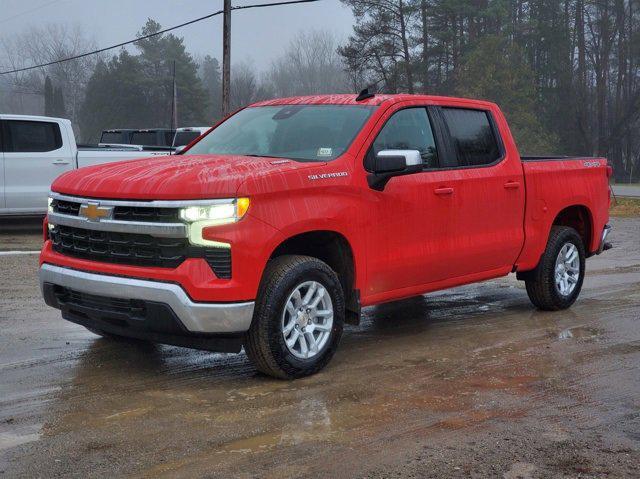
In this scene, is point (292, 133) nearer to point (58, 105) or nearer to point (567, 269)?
point (567, 269)

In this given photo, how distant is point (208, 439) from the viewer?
455cm

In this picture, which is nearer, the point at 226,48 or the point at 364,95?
the point at 364,95

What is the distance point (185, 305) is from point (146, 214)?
0.61 meters

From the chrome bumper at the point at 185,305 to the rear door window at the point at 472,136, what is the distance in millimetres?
2644

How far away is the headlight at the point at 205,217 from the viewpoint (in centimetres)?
524

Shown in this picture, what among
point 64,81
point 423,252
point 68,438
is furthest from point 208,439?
point 64,81

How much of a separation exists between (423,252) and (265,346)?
168cm

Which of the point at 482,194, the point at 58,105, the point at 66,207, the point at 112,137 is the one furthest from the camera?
the point at 58,105

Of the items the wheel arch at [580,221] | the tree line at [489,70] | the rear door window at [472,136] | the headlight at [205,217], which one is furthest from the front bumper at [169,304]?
the tree line at [489,70]

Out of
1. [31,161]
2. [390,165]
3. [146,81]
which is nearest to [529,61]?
[146,81]

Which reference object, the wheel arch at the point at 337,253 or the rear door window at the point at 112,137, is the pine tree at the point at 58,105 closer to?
the rear door window at the point at 112,137

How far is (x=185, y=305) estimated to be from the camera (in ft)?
17.1

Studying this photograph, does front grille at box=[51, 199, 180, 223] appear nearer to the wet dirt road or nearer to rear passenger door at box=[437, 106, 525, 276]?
the wet dirt road

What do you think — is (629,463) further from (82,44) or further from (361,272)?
(82,44)
